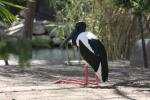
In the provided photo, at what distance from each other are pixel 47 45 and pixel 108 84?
6.29 meters

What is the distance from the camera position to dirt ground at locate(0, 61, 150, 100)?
6477 millimetres

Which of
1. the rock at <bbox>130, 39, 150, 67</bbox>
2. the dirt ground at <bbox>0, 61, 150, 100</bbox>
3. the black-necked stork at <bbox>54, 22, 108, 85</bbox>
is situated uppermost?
the black-necked stork at <bbox>54, 22, 108, 85</bbox>

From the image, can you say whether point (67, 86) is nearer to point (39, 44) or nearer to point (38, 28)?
point (39, 44)

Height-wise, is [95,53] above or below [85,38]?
below

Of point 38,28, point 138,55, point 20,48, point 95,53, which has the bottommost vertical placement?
point 38,28

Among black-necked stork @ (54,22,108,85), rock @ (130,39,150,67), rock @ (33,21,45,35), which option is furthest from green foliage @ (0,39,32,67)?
rock @ (33,21,45,35)

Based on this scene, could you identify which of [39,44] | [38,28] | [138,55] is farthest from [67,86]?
[38,28]

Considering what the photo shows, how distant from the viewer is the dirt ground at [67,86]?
6.48 meters

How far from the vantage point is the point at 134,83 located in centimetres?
809

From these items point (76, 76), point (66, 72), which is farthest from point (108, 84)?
point (66, 72)

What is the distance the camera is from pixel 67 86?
300 inches

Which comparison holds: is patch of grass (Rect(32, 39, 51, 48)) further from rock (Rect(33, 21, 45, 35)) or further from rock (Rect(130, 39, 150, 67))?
rock (Rect(33, 21, 45, 35))

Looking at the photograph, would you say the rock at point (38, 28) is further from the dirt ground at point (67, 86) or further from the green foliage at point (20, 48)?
the green foliage at point (20, 48)

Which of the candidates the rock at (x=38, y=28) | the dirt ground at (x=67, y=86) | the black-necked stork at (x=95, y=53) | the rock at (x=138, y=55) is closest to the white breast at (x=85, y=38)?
the black-necked stork at (x=95, y=53)
